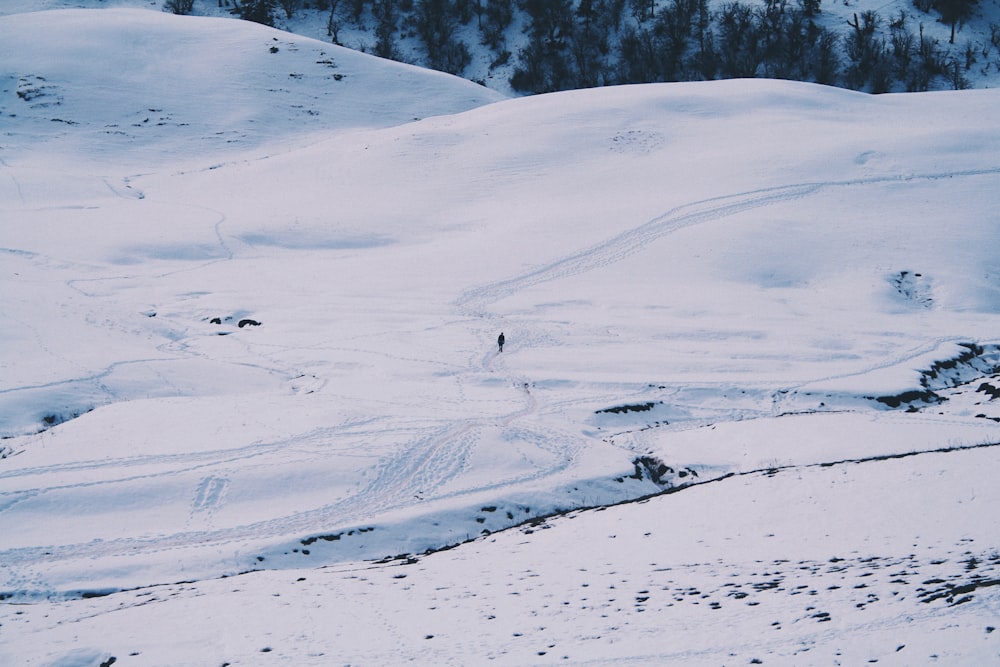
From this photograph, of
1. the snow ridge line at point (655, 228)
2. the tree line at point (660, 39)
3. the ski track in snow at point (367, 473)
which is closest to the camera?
the ski track in snow at point (367, 473)

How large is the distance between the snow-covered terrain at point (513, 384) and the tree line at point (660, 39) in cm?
2750

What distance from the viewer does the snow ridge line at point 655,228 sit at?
3073 centimetres

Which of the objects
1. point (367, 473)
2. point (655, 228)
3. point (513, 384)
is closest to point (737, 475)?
point (367, 473)

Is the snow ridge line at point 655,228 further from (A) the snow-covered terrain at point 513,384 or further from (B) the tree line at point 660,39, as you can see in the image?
(B) the tree line at point 660,39

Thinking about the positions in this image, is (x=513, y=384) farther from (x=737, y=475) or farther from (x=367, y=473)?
(x=737, y=475)

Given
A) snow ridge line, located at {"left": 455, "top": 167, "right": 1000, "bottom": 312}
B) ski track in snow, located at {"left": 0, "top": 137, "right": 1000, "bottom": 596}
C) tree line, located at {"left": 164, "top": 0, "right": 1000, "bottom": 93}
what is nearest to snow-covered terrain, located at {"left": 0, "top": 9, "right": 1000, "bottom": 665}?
ski track in snow, located at {"left": 0, "top": 137, "right": 1000, "bottom": 596}

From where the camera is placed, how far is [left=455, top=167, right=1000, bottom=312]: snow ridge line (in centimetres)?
3073

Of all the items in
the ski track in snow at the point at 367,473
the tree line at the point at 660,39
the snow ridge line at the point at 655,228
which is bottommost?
the ski track in snow at the point at 367,473

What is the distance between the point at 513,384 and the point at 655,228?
1597 centimetres

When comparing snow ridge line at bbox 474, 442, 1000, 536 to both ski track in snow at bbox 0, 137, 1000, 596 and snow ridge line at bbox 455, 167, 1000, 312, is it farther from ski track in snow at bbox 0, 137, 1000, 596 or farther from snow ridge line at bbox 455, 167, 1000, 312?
snow ridge line at bbox 455, 167, 1000, 312

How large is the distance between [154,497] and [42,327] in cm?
1167

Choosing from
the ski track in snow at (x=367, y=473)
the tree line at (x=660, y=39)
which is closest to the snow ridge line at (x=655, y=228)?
the ski track in snow at (x=367, y=473)

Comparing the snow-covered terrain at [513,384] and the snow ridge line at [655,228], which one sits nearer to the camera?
the snow-covered terrain at [513,384]

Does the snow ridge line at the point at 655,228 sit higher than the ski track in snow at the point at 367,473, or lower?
higher
